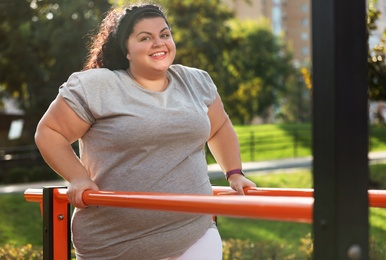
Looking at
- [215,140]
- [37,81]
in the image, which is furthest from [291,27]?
[215,140]

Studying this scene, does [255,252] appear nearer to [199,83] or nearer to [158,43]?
[199,83]

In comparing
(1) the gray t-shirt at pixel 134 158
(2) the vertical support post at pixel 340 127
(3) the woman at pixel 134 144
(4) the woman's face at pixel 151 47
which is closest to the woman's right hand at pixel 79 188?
(3) the woman at pixel 134 144

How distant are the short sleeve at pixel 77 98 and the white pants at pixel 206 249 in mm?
551

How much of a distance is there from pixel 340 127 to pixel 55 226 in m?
1.70

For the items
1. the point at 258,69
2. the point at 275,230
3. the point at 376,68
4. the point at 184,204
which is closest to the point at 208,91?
the point at 184,204

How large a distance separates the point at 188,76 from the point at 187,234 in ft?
1.92

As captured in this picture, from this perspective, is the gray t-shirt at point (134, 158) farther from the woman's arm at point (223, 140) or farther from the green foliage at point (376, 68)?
the green foliage at point (376, 68)

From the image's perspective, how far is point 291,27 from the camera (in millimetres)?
109312

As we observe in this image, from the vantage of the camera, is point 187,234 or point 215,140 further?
point 215,140

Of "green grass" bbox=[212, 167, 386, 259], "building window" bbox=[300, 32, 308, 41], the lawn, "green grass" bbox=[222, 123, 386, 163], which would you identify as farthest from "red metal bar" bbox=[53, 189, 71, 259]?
"building window" bbox=[300, 32, 308, 41]

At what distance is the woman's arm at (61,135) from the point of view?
2787mm

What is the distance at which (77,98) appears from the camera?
2.79 metres

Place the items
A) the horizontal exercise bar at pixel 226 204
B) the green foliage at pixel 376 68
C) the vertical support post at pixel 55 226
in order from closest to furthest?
the horizontal exercise bar at pixel 226 204
the vertical support post at pixel 55 226
the green foliage at pixel 376 68

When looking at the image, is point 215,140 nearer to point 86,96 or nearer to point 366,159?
point 86,96
